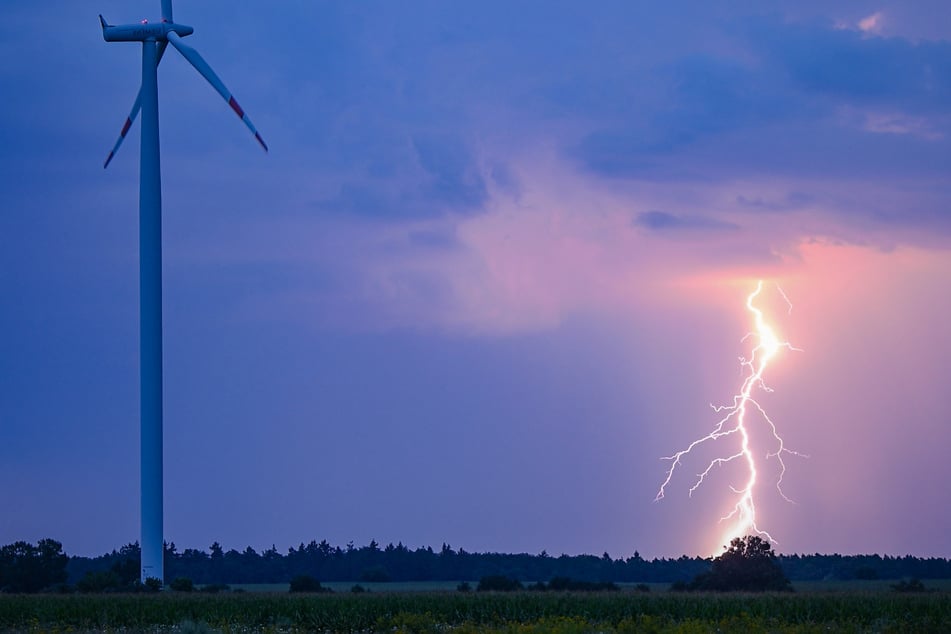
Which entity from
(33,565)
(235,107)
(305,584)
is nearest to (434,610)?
(235,107)

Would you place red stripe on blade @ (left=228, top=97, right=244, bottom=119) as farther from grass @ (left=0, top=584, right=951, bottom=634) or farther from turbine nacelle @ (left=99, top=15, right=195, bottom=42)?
grass @ (left=0, top=584, right=951, bottom=634)

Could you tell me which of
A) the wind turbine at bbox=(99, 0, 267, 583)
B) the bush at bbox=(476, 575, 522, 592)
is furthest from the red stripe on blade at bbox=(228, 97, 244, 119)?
the bush at bbox=(476, 575, 522, 592)

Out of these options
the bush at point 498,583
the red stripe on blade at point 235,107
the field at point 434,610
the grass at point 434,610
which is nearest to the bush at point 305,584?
the bush at point 498,583

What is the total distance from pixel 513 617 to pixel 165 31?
44.9 metres

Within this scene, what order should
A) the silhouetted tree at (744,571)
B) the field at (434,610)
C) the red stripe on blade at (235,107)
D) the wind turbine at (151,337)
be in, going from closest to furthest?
the field at (434,610)
the wind turbine at (151,337)
the red stripe on blade at (235,107)
the silhouetted tree at (744,571)

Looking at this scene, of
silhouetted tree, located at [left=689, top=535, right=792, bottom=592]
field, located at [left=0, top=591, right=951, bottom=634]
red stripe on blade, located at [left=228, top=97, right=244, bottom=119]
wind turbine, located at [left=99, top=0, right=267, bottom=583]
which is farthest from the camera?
silhouetted tree, located at [left=689, top=535, right=792, bottom=592]

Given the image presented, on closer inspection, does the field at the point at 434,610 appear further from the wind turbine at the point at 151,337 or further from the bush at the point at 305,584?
the bush at the point at 305,584

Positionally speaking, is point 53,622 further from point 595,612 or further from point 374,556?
point 374,556

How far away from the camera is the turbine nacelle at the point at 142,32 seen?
79938 mm

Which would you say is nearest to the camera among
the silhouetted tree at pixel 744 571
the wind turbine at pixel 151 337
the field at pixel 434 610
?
the field at pixel 434 610

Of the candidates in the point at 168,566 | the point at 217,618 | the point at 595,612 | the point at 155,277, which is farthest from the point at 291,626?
the point at 168,566

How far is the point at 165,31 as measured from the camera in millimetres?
79938

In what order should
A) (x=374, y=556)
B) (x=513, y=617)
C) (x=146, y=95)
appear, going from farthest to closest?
(x=374, y=556) < (x=146, y=95) < (x=513, y=617)

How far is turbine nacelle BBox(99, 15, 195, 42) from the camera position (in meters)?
79.9
